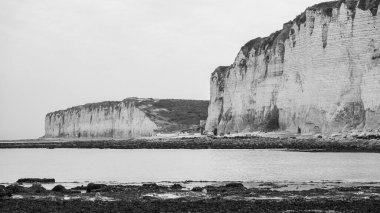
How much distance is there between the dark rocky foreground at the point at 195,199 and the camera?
1116 cm

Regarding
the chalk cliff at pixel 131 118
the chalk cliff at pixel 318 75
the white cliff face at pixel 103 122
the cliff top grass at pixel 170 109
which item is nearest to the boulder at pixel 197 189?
the chalk cliff at pixel 318 75

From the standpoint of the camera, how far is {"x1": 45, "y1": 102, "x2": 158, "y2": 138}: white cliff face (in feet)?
282

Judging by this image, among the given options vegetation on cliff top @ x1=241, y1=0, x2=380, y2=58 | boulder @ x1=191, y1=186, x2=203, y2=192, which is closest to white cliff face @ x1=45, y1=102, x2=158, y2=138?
vegetation on cliff top @ x1=241, y1=0, x2=380, y2=58

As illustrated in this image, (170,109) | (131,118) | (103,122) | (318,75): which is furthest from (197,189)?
(103,122)

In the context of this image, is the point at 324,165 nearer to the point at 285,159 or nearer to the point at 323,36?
the point at 285,159

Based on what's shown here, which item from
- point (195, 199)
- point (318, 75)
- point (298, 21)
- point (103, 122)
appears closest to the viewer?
point (195, 199)

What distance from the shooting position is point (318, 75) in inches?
1645

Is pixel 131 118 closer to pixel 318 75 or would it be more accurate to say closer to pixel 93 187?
pixel 318 75

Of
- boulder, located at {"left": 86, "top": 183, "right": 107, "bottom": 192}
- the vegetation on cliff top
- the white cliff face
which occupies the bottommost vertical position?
boulder, located at {"left": 86, "top": 183, "right": 107, "bottom": 192}

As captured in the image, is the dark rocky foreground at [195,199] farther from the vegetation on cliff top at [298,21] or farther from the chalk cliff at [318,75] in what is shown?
the vegetation on cliff top at [298,21]

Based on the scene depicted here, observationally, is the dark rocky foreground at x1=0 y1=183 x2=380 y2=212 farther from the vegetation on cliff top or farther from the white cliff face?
the white cliff face

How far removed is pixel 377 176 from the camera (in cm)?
1758

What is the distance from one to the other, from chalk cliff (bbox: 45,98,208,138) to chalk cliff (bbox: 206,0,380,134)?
27.9 metres

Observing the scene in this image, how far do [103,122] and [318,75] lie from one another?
193 feet
